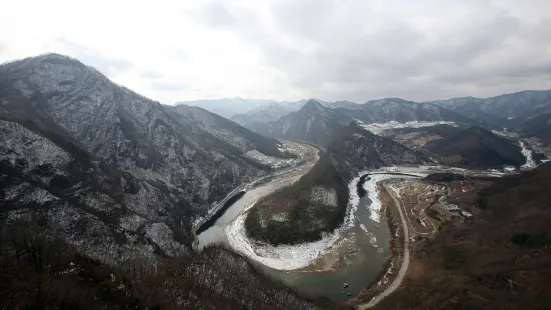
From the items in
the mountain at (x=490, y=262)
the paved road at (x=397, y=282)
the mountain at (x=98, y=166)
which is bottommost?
the paved road at (x=397, y=282)

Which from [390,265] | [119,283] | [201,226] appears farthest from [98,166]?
[390,265]

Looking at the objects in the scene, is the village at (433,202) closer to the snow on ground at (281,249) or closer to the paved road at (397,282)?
the paved road at (397,282)

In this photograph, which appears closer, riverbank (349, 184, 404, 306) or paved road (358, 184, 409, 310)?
paved road (358, 184, 409, 310)

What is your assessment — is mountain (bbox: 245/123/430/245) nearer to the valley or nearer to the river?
the valley

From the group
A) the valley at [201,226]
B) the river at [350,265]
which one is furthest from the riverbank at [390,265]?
the river at [350,265]

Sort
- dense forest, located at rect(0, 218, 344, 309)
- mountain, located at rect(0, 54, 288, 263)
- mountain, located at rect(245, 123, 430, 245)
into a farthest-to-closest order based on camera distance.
A: mountain, located at rect(245, 123, 430, 245) < mountain, located at rect(0, 54, 288, 263) < dense forest, located at rect(0, 218, 344, 309)

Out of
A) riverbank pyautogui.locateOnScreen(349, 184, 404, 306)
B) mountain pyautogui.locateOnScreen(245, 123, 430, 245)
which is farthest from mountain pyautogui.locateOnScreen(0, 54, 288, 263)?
riverbank pyautogui.locateOnScreen(349, 184, 404, 306)
